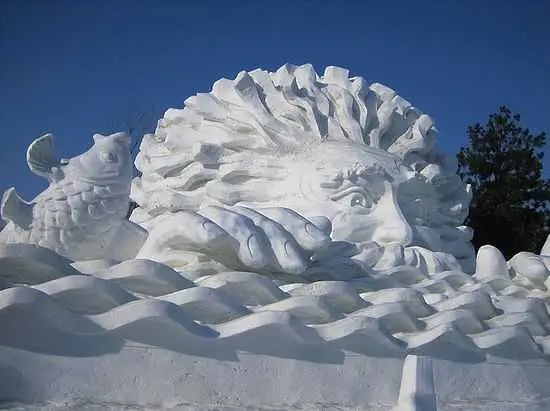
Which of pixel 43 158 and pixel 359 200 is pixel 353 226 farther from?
pixel 43 158

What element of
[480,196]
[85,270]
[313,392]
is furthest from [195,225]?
[480,196]

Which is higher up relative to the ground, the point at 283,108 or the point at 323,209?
the point at 283,108

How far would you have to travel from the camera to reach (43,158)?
3898mm

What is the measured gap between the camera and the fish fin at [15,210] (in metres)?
3.75

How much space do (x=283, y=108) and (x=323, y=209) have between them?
109 cm

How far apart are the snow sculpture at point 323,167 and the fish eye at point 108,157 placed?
33.5 inches

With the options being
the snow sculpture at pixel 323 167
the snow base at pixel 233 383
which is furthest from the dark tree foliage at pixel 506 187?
the snow base at pixel 233 383

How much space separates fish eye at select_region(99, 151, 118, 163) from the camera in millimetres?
3807

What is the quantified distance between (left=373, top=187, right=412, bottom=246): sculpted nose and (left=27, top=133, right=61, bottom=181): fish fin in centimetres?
247

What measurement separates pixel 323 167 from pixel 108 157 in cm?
182

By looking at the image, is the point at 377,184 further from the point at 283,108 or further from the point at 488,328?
the point at 488,328

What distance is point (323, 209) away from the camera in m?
4.93

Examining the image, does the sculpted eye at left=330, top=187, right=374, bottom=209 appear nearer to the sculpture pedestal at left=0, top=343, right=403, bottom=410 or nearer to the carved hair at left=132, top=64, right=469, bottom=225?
the carved hair at left=132, top=64, right=469, bottom=225

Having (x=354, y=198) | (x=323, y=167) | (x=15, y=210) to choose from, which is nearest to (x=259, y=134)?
(x=323, y=167)
